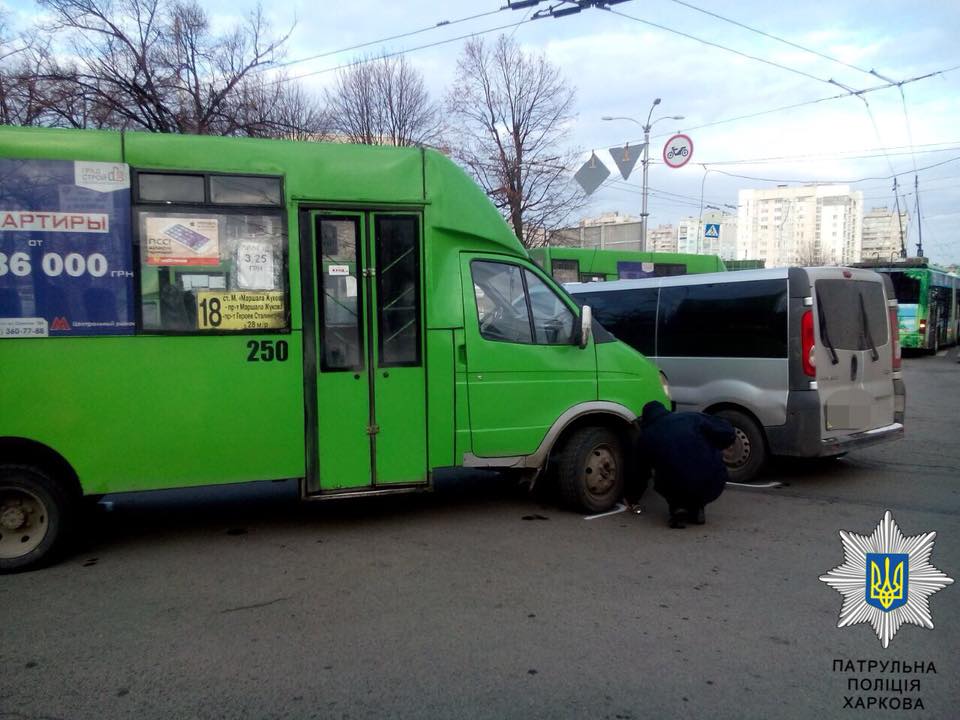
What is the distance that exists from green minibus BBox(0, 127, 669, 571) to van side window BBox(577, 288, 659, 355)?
7.72 feet

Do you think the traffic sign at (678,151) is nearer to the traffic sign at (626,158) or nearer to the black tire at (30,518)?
the traffic sign at (626,158)

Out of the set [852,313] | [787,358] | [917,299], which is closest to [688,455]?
[787,358]

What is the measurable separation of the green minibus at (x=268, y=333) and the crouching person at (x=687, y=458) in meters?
0.49

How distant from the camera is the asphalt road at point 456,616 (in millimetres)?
3400

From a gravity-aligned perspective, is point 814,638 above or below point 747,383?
below

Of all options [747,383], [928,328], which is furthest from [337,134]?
[928,328]

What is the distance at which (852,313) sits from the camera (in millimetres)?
7500

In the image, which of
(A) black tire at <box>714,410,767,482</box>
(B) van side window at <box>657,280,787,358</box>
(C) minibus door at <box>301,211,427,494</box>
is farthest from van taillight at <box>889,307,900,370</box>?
(C) minibus door at <box>301,211,427,494</box>

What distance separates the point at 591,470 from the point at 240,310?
3.24m

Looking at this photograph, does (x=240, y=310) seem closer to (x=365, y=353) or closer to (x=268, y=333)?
(x=268, y=333)

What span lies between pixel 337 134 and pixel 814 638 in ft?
75.4

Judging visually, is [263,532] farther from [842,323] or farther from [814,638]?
[842,323]

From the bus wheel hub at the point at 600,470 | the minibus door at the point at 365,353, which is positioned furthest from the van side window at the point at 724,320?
the minibus door at the point at 365,353

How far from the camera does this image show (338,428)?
5660mm
